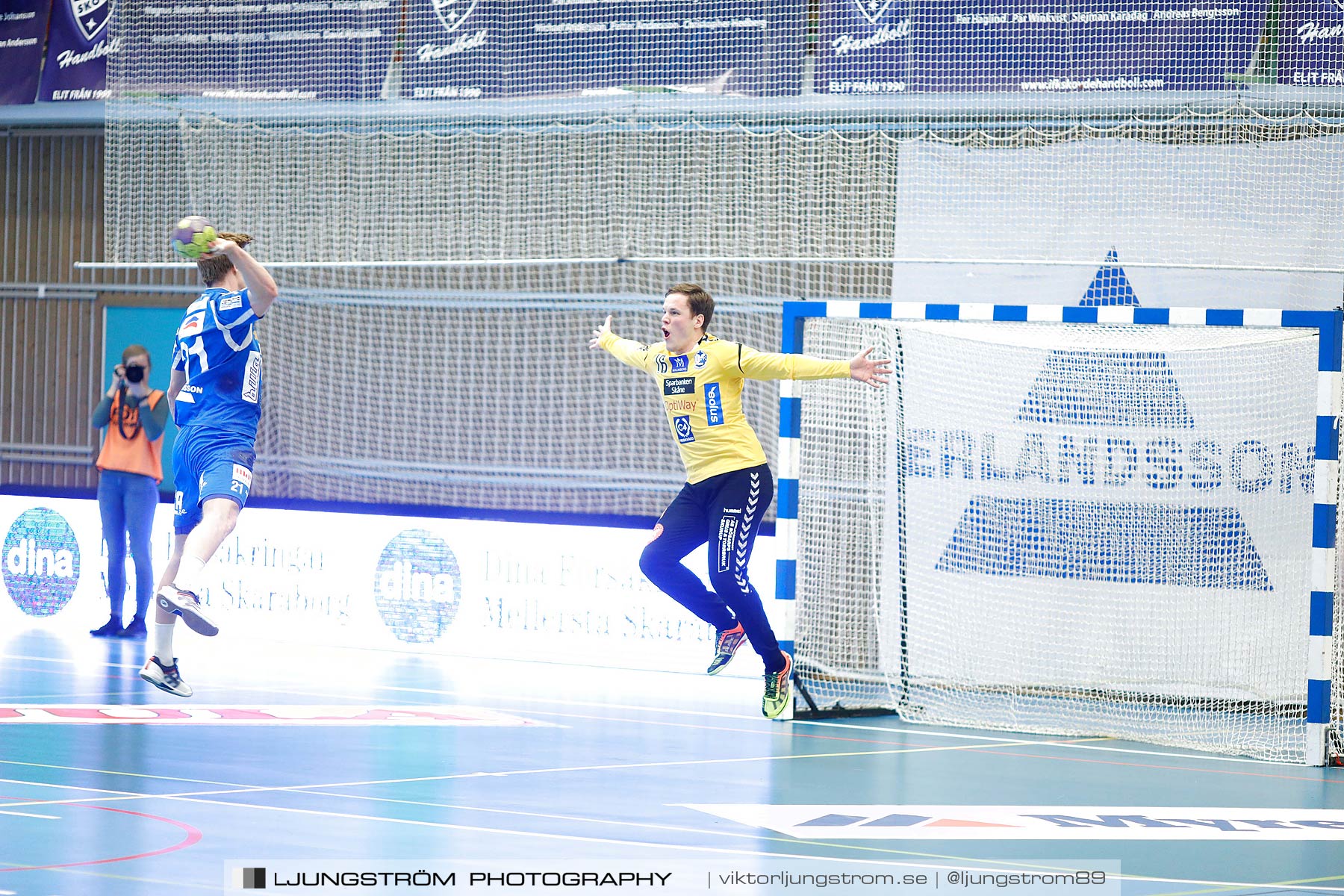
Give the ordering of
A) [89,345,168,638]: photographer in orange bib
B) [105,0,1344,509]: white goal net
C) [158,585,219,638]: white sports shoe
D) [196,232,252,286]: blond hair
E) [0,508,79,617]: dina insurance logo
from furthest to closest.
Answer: [0,508,79,617]: dina insurance logo
[89,345,168,638]: photographer in orange bib
[105,0,1344,509]: white goal net
[196,232,252,286]: blond hair
[158,585,219,638]: white sports shoe

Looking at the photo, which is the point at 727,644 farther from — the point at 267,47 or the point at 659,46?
the point at 267,47

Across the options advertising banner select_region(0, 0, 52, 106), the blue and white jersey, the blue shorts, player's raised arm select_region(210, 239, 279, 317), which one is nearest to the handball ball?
player's raised arm select_region(210, 239, 279, 317)

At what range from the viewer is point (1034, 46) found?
473 inches

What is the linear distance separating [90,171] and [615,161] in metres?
6.24

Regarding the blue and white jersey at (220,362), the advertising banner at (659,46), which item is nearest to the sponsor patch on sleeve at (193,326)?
the blue and white jersey at (220,362)

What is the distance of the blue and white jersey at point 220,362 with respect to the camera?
818 cm

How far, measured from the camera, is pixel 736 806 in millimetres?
6621

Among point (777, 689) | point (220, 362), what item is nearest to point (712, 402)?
point (777, 689)

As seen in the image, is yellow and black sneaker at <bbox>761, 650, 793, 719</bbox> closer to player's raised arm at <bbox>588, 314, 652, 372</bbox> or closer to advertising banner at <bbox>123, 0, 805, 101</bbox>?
player's raised arm at <bbox>588, 314, 652, 372</bbox>

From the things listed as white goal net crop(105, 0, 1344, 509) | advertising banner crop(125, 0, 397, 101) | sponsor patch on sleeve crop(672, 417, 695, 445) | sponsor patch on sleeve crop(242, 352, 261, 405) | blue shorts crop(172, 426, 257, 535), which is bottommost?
blue shorts crop(172, 426, 257, 535)

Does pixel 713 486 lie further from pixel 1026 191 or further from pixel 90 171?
pixel 90 171

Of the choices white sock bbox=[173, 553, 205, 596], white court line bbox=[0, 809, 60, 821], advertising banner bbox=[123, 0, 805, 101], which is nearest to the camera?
white court line bbox=[0, 809, 60, 821]

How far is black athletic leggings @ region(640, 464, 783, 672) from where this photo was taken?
29.6 ft

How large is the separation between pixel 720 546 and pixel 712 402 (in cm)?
71
